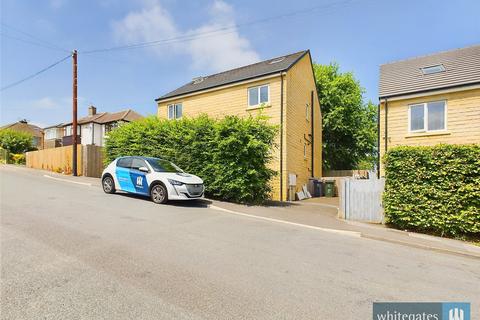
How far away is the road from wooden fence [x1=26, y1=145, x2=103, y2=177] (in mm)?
12492

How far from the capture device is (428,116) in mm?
13047

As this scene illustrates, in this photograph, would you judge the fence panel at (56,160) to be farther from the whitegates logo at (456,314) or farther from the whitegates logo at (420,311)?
the whitegates logo at (456,314)

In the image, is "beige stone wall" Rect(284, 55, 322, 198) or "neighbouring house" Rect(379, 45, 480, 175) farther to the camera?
"beige stone wall" Rect(284, 55, 322, 198)

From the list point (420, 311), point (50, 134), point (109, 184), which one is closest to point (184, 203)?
point (109, 184)

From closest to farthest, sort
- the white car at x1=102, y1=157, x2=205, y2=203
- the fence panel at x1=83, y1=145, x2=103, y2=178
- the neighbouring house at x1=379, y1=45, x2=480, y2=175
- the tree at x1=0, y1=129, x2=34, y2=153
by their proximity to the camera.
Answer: the white car at x1=102, y1=157, x2=205, y2=203 < the neighbouring house at x1=379, y1=45, x2=480, y2=175 < the fence panel at x1=83, y1=145, x2=103, y2=178 < the tree at x1=0, y1=129, x2=34, y2=153

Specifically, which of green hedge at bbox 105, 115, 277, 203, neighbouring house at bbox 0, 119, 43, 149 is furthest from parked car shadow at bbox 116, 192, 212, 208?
neighbouring house at bbox 0, 119, 43, 149

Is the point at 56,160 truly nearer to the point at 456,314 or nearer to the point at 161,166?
the point at 161,166

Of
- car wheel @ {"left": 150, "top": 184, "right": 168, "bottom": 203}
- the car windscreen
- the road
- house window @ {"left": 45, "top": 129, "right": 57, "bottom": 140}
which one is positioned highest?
house window @ {"left": 45, "top": 129, "right": 57, "bottom": 140}

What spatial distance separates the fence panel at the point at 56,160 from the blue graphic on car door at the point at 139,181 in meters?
11.4

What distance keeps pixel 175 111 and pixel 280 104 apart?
8717 mm

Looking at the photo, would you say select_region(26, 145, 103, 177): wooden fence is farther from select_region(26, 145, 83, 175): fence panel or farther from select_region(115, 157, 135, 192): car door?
select_region(115, 157, 135, 192): car door

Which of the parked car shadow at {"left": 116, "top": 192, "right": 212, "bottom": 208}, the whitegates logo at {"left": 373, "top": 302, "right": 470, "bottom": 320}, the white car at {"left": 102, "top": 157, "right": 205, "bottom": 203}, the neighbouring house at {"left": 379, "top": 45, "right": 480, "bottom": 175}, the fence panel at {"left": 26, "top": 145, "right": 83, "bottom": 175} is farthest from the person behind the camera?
the fence panel at {"left": 26, "top": 145, "right": 83, "bottom": 175}

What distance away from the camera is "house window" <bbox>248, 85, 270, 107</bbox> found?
16.2m

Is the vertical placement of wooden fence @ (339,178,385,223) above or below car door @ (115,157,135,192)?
below
